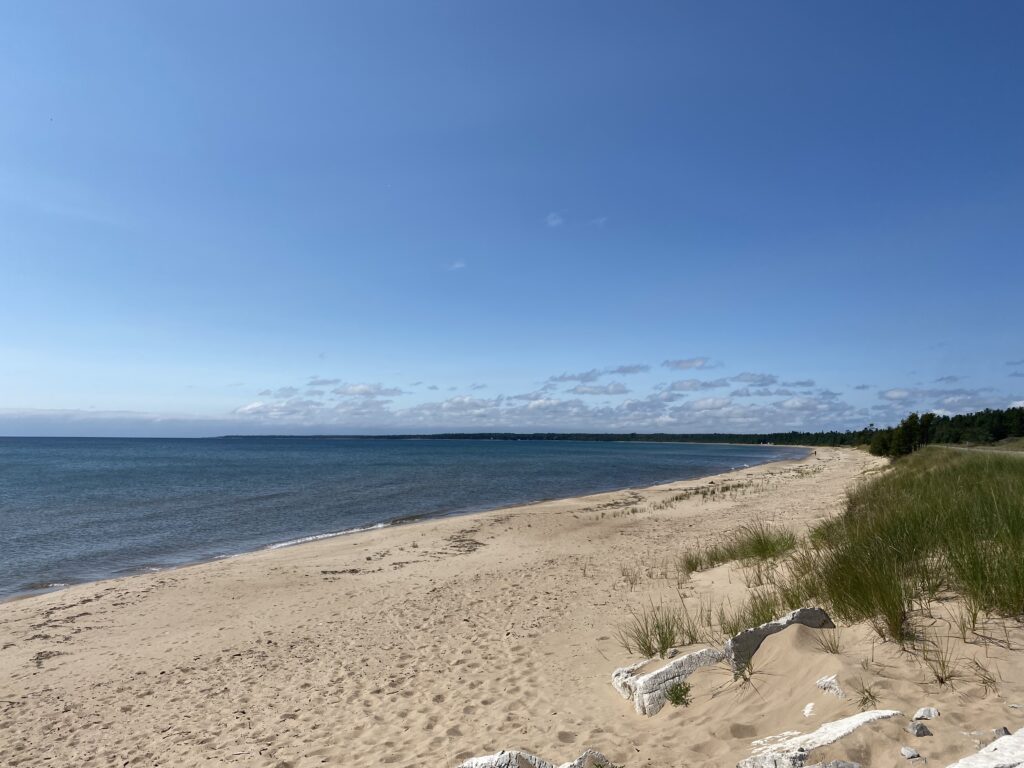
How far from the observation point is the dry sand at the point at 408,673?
4.37 meters

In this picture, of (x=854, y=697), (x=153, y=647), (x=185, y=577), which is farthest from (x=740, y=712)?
(x=185, y=577)

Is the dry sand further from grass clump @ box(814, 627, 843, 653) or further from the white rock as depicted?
the white rock

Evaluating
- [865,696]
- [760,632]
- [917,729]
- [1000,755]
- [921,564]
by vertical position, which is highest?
[921,564]

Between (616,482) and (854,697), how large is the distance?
43231 millimetres

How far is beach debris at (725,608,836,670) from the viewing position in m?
5.36

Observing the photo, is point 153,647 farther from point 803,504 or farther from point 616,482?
point 616,482

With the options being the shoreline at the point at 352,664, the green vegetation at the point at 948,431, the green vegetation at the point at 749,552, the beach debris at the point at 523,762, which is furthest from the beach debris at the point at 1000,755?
the green vegetation at the point at 948,431

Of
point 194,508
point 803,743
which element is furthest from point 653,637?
point 194,508

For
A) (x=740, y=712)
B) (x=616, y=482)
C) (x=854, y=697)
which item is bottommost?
(x=616, y=482)

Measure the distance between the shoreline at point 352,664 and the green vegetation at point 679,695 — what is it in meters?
0.15

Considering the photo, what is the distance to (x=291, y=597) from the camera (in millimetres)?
12633

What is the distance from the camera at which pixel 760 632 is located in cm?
554

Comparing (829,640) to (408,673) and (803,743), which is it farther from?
(408,673)

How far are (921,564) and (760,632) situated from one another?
2.09m
